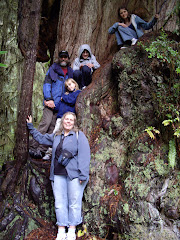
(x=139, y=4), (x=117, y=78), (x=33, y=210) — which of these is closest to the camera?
(x=33, y=210)

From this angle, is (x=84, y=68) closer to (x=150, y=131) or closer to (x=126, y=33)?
(x=126, y=33)

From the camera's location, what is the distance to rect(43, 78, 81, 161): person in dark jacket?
483 cm

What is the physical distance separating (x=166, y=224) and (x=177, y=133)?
1566mm

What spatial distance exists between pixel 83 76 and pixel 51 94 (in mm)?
891

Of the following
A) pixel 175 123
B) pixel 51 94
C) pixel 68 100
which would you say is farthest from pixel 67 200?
pixel 51 94

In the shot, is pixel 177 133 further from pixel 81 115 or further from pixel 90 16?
pixel 90 16

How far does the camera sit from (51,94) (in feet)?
16.9

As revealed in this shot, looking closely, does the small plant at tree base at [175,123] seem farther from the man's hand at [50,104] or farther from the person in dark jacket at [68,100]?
the man's hand at [50,104]

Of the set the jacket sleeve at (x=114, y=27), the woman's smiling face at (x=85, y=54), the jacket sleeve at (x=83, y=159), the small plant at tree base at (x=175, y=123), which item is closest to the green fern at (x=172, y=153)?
the small plant at tree base at (x=175, y=123)

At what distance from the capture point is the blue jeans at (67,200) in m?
3.55

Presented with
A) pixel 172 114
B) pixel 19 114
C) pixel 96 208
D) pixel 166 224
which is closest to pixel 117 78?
pixel 172 114

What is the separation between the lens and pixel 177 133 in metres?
3.69

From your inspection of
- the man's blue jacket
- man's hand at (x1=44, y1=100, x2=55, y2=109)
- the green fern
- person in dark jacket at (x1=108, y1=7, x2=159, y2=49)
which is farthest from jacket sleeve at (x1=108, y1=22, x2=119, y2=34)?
the green fern

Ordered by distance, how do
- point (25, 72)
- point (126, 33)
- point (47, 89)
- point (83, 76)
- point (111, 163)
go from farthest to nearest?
point (126, 33), point (83, 76), point (47, 89), point (25, 72), point (111, 163)
